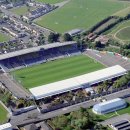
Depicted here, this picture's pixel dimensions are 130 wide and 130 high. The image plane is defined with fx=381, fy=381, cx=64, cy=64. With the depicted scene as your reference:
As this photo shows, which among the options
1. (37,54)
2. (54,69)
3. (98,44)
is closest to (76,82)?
(54,69)

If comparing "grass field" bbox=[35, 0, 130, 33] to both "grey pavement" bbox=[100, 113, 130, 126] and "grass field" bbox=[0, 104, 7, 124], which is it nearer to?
"grass field" bbox=[0, 104, 7, 124]

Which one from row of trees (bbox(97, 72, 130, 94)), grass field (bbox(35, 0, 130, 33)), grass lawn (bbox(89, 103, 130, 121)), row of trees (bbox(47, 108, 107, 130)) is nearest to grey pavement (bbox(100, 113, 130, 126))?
grass lawn (bbox(89, 103, 130, 121))

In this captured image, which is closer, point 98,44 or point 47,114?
point 47,114

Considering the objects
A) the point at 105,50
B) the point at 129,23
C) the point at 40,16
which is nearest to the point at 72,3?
the point at 40,16

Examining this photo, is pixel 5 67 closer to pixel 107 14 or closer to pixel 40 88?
pixel 40 88

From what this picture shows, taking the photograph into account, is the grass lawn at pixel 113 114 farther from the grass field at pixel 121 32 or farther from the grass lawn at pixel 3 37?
the grass lawn at pixel 3 37

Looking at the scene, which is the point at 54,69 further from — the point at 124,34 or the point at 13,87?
the point at 124,34
